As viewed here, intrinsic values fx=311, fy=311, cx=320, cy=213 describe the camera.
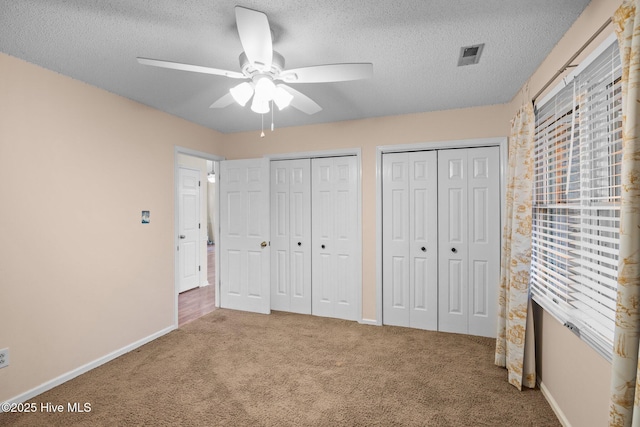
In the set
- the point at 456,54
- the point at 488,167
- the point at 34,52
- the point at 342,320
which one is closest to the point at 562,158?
the point at 456,54

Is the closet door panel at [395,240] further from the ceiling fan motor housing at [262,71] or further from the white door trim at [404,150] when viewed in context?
the ceiling fan motor housing at [262,71]

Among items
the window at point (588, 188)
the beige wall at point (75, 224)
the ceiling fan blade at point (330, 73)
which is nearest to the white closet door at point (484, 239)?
the window at point (588, 188)

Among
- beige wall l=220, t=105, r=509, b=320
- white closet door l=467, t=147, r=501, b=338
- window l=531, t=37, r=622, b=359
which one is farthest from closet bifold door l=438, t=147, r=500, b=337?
window l=531, t=37, r=622, b=359

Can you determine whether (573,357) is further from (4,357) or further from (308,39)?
(4,357)

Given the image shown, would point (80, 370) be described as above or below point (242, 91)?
below

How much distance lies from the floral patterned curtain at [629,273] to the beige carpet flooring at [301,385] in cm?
119

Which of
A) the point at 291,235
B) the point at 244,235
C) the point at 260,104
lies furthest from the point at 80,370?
the point at 260,104

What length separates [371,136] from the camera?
11.7 ft

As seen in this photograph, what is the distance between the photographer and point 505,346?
2557 mm

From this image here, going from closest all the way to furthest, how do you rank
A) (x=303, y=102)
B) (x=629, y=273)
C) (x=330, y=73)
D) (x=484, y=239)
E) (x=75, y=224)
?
(x=629, y=273) < (x=330, y=73) < (x=303, y=102) < (x=75, y=224) < (x=484, y=239)

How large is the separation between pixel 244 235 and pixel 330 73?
9.07 feet

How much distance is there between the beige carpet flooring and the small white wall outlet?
1.05 feet

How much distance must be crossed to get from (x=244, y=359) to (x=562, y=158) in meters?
2.87

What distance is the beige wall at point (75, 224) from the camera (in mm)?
2129
